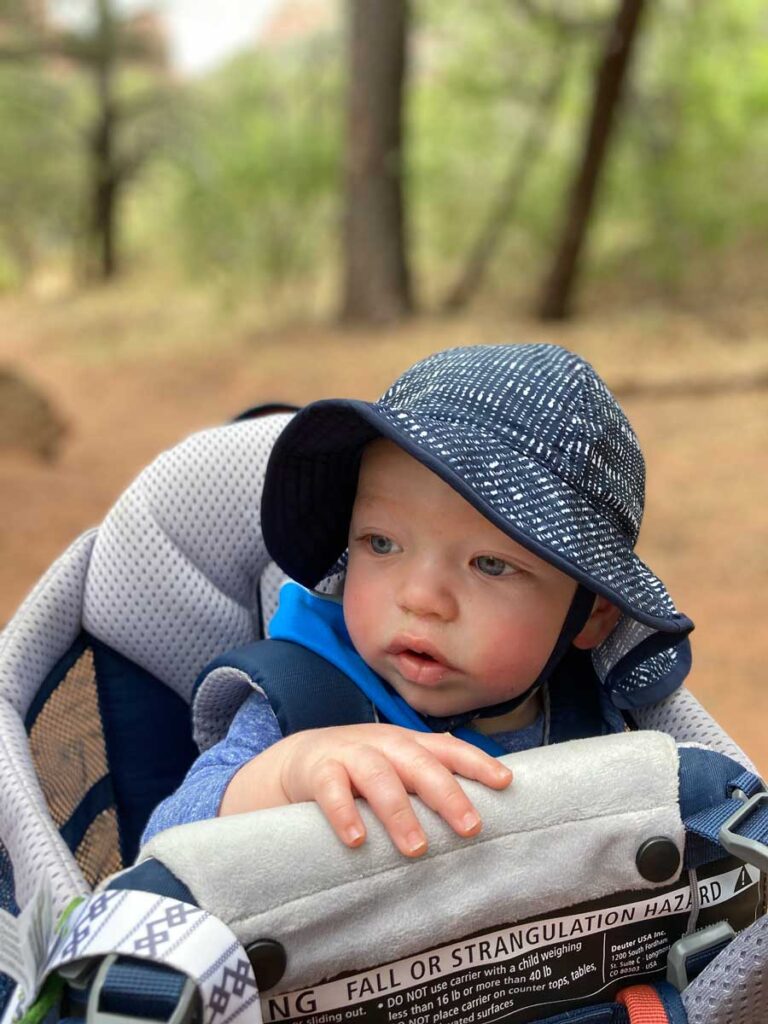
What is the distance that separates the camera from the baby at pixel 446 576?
1.15 metres

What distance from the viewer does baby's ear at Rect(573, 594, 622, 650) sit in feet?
4.56

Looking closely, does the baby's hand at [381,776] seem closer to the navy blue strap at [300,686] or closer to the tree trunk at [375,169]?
the navy blue strap at [300,686]

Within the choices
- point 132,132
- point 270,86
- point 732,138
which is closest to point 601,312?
point 732,138

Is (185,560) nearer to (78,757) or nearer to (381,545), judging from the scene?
(78,757)

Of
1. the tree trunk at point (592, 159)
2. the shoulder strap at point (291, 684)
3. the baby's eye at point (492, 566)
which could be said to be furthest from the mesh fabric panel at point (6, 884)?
the tree trunk at point (592, 159)

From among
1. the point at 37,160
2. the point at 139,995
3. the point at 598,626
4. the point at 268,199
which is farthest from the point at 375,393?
the point at 37,160

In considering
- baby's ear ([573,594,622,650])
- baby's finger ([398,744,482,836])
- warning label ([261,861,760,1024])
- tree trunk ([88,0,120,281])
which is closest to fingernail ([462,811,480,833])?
baby's finger ([398,744,482,836])

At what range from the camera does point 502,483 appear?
116cm

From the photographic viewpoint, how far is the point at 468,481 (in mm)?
1131

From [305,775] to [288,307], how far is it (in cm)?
1049

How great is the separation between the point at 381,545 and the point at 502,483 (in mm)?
212

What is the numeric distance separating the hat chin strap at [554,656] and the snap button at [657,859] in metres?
0.30

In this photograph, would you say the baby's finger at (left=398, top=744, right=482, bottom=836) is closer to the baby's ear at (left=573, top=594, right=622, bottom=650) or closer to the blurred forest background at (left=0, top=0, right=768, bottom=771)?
the baby's ear at (left=573, top=594, right=622, bottom=650)

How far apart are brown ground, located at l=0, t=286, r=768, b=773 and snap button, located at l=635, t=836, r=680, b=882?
2723mm
